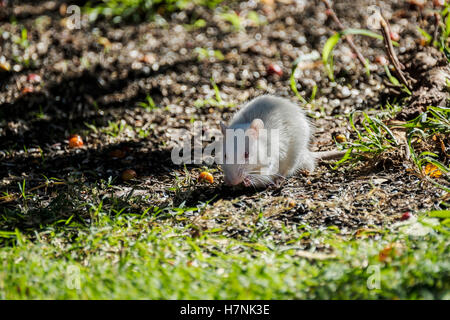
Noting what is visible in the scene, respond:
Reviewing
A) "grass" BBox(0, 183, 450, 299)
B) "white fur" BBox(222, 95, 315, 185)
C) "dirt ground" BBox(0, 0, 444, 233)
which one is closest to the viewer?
"grass" BBox(0, 183, 450, 299)

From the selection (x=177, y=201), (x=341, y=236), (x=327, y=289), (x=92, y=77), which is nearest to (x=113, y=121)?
(x=92, y=77)

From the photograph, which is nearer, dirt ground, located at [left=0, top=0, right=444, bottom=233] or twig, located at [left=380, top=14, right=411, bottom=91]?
dirt ground, located at [left=0, top=0, right=444, bottom=233]

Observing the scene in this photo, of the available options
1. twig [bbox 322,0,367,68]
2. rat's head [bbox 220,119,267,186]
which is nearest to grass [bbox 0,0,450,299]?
rat's head [bbox 220,119,267,186]

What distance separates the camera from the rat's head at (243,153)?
12.7 feet

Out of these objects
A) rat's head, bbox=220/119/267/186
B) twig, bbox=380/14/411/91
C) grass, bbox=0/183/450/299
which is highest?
twig, bbox=380/14/411/91

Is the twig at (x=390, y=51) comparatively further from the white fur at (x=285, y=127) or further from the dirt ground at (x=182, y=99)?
the white fur at (x=285, y=127)

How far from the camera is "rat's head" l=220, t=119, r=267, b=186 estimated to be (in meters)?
3.87

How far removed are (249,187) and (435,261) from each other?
5.59 feet

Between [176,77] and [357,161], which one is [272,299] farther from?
[176,77]

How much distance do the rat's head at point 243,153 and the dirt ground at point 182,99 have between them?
0.16 meters

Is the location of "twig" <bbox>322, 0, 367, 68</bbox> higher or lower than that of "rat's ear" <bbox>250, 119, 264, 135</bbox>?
higher

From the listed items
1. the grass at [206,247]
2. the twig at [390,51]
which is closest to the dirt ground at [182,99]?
the grass at [206,247]

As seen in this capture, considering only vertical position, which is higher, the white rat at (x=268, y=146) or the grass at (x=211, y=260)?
the white rat at (x=268, y=146)

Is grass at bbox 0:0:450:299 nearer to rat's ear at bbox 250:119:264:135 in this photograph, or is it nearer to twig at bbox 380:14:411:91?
rat's ear at bbox 250:119:264:135
